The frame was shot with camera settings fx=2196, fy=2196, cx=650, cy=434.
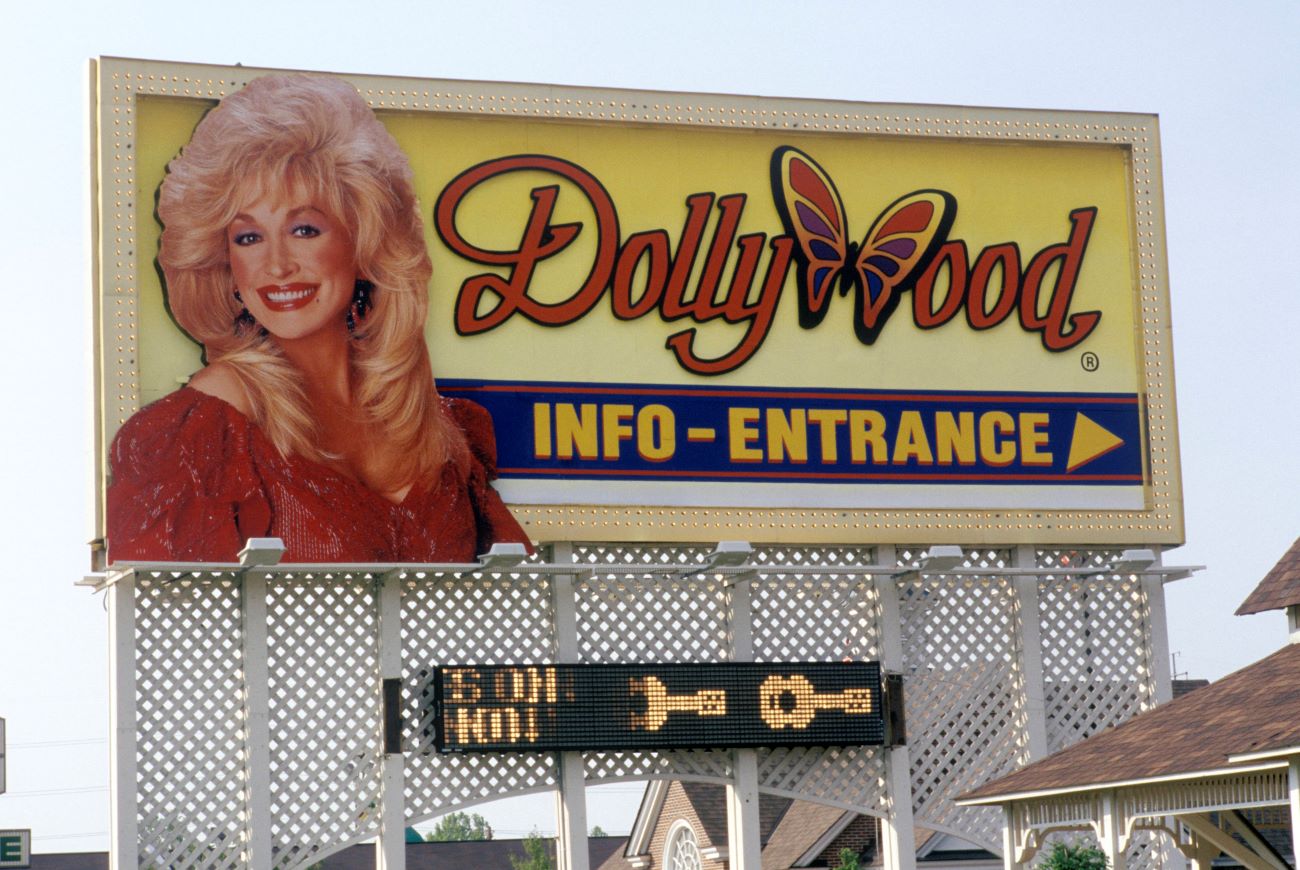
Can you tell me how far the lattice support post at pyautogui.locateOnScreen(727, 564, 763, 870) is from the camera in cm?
1814

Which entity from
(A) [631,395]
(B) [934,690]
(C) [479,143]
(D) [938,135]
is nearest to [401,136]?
(C) [479,143]

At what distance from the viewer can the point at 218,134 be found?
1766 centimetres

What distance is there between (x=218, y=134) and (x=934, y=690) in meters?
7.66

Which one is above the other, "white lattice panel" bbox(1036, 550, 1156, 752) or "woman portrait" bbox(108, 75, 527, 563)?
"woman portrait" bbox(108, 75, 527, 563)

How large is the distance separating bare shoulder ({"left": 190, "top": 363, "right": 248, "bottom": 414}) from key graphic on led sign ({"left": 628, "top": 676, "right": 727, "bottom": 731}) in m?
3.86

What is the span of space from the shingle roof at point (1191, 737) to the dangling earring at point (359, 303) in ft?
20.4

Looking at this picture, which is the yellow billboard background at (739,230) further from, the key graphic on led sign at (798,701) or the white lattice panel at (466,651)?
the key graphic on led sign at (798,701)

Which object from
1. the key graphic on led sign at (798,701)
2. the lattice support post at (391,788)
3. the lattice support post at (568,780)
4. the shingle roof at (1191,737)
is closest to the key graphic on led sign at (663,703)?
the key graphic on led sign at (798,701)

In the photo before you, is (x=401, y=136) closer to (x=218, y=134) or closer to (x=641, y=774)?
(x=218, y=134)

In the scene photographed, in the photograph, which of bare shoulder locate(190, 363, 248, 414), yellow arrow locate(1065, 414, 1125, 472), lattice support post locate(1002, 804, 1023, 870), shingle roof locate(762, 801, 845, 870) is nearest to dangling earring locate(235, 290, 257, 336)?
bare shoulder locate(190, 363, 248, 414)

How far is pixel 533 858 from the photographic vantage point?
44.3 meters

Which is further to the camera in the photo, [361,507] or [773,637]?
[773,637]

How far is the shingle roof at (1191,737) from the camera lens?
14.4 m

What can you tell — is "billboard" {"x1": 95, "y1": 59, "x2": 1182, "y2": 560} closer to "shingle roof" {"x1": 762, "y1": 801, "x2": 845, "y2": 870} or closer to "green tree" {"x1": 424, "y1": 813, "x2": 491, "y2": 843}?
"shingle roof" {"x1": 762, "y1": 801, "x2": 845, "y2": 870}
